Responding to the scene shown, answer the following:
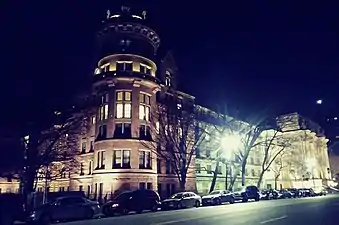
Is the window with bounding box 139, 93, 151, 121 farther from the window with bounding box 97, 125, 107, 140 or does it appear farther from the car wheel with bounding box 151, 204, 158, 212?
the car wheel with bounding box 151, 204, 158, 212

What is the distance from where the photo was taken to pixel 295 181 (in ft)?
298

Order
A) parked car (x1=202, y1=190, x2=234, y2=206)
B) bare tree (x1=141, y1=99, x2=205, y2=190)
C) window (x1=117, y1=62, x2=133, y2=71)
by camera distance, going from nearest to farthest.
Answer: parked car (x1=202, y1=190, x2=234, y2=206), bare tree (x1=141, y1=99, x2=205, y2=190), window (x1=117, y1=62, x2=133, y2=71)

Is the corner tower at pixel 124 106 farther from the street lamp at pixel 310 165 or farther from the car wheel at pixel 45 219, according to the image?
the street lamp at pixel 310 165

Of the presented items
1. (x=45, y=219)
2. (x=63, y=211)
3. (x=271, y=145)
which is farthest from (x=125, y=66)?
(x=271, y=145)

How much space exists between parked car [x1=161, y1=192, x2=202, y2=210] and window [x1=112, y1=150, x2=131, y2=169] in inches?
643

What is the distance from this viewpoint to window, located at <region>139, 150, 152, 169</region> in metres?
48.3

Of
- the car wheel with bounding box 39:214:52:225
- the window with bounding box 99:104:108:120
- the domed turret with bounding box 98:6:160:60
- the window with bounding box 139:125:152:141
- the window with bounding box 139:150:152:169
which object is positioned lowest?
the car wheel with bounding box 39:214:52:225

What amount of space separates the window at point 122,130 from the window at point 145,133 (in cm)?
167

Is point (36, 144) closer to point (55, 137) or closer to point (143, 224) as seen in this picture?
point (55, 137)

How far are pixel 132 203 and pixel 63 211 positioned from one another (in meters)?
5.91

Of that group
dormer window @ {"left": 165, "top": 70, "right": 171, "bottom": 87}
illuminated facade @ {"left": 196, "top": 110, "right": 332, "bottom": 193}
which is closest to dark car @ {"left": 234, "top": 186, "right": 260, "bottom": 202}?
dormer window @ {"left": 165, "top": 70, "right": 171, "bottom": 87}

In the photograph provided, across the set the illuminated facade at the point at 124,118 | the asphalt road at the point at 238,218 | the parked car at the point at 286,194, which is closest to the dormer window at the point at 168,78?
the illuminated facade at the point at 124,118

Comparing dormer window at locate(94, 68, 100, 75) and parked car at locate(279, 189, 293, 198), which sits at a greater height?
dormer window at locate(94, 68, 100, 75)

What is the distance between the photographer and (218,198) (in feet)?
117
